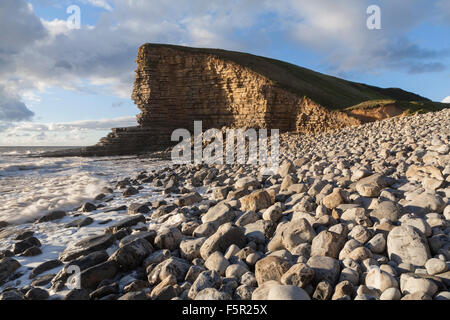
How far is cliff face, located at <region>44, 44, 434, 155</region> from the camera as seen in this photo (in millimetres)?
18031

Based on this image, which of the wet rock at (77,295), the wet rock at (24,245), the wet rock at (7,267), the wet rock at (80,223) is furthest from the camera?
the wet rock at (80,223)

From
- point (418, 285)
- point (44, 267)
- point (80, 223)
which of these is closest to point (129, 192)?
point (80, 223)

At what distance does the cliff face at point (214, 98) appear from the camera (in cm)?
1803

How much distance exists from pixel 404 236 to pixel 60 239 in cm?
403

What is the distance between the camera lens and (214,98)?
21484mm

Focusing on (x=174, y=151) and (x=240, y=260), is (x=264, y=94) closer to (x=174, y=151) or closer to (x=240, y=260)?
(x=174, y=151)

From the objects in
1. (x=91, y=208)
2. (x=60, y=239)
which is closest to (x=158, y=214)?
(x=60, y=239)

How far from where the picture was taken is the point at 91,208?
524 centimetres

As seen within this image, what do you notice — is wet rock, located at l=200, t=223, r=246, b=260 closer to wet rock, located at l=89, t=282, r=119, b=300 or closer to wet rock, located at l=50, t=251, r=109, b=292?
wet rock, located at l=89, t=282, r=119, b=300

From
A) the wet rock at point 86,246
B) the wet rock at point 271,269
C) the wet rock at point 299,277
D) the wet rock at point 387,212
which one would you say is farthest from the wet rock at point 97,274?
the wet rock at point 387,212
